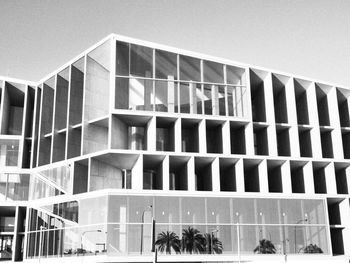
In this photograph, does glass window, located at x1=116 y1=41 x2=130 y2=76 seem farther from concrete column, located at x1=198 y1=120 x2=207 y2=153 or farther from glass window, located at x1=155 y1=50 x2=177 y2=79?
concrete column, located at x1=198 y1=120 x2=207 y2=153

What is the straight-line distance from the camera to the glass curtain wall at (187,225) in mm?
43000

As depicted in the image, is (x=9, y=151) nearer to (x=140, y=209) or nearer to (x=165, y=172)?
(x=165, y=172)

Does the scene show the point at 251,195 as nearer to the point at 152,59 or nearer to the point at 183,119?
the point at 183,119

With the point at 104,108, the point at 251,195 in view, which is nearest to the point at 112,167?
the point at 104,108

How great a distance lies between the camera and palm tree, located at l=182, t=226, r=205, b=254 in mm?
44188

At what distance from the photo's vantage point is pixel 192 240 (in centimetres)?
4444

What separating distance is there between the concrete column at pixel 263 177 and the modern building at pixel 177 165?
13cm

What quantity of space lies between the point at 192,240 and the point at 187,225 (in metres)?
1.49

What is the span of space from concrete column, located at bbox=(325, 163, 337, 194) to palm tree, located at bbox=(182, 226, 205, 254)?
18149 millimetres

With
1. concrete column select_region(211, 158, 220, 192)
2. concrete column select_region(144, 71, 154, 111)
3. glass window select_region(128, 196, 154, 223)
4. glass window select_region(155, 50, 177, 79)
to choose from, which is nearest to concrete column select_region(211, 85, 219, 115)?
glass window select_region(155, 50, 177, 79)

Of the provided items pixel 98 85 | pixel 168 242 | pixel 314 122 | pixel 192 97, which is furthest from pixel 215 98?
pixel 168 242

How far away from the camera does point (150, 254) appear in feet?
139

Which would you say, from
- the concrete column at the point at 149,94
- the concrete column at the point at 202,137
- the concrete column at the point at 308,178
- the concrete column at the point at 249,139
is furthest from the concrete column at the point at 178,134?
the concrete column at the point at 308,178

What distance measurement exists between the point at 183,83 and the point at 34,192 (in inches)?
916
